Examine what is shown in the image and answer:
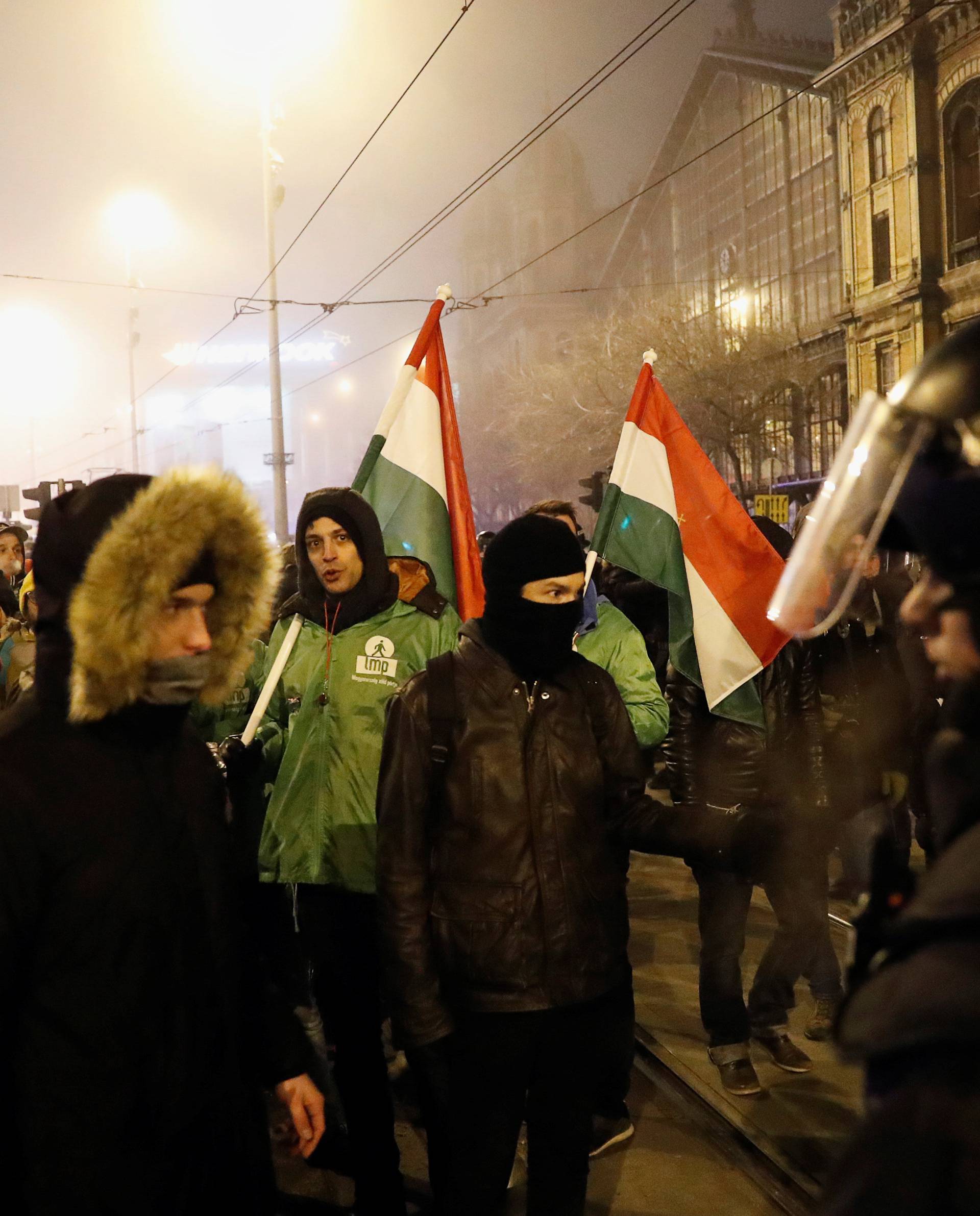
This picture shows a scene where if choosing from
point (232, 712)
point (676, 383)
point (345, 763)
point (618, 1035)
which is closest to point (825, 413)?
point (676, 383)

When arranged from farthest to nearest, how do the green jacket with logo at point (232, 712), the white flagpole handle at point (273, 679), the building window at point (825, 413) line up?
1. the building window at point (825, 413)
2. the green jacket with logo at point (232, 712)
3. the white flagpole handle at point (273, 679)

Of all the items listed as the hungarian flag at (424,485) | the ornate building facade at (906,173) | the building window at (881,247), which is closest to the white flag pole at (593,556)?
the hungarian flag at (424,485)

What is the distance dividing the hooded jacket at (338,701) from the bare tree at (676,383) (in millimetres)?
28671

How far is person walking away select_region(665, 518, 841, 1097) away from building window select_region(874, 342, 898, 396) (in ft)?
97.8

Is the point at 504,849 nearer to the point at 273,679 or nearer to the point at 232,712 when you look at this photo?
the point at 273,679

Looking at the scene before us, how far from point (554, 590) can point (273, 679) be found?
1.29 metres

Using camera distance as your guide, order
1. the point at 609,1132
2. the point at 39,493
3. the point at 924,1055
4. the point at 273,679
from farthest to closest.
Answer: the point at 39,493 → the point at 609,1132 → the point at 273,679 → the point at 924,1055

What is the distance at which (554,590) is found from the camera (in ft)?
9.46

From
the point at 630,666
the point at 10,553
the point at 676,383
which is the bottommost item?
the point at 630,666

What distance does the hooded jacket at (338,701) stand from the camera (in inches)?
137

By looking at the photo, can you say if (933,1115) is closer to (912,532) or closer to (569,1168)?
(912,532)

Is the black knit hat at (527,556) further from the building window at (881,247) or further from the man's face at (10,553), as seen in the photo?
the building window at (881,247)

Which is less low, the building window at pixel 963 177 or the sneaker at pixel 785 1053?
the building window at pixel 963 177

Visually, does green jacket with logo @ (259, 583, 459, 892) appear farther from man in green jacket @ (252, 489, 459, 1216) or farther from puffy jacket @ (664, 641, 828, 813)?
puffy jacket @ (664, 641, 828, 813)
